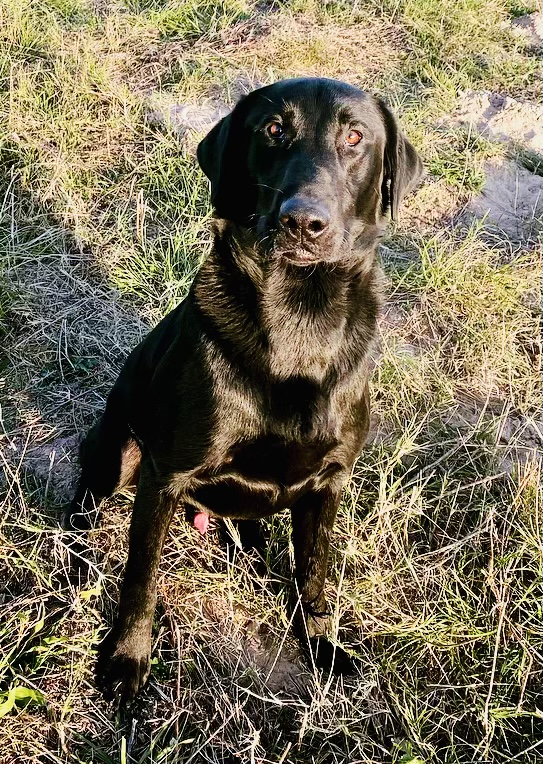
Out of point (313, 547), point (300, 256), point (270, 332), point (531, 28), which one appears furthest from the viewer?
point (531, 28)

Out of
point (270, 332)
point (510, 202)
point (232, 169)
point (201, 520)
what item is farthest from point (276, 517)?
point (510, 202)

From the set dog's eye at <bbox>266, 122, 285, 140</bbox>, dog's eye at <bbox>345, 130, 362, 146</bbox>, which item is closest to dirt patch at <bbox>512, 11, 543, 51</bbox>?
dog's eye at <bbox>345, 130, 362, 146</bbox>

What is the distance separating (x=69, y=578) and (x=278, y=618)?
68 cm

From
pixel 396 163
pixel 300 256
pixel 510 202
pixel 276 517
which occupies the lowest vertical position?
pixel 276 517

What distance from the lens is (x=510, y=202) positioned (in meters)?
4.18

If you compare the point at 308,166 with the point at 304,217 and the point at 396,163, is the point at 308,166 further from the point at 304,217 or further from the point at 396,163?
the point at 396,163

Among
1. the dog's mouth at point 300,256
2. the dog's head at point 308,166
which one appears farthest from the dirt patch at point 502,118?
the dog's mouth at point 300,256

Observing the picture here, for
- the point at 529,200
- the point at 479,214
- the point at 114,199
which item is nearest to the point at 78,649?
the point at 114,199

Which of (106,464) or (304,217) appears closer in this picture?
(304,217)

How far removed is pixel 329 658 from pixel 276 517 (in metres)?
0.52

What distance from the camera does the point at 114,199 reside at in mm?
3725

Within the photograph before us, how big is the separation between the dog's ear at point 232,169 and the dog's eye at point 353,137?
27 cm

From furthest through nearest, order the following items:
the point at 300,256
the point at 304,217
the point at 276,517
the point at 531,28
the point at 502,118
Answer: the point at 531,28 → the point at 502,118 → the point at 276,517 → the point at 300,256 → the point at 304,217

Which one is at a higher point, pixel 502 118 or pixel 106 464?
pixel 502 118
